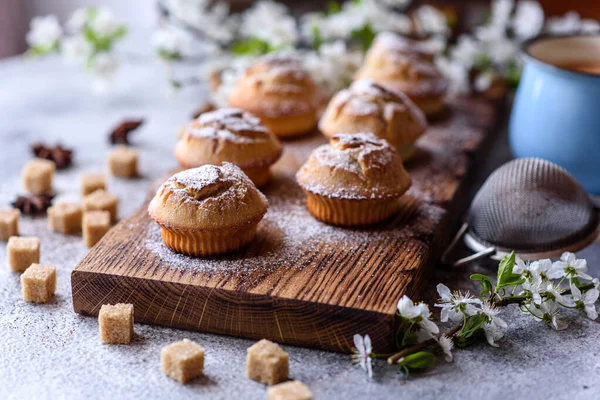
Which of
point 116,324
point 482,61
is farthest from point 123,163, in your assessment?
point 482,61

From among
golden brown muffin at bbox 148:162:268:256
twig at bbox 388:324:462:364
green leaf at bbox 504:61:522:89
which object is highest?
green leaf at bbox 504:61:522:89

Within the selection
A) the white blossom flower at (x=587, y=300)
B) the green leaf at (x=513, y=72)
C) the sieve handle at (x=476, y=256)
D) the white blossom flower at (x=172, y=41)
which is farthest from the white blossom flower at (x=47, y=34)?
the white blossom flower at (x=587, y=300)

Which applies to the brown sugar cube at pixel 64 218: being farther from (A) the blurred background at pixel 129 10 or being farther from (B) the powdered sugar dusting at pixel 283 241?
(A) the blurred background at pixel 129 10

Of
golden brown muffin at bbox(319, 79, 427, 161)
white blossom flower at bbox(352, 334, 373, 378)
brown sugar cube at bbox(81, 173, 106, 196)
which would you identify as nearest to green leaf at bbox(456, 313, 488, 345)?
white blossom flower at bbox(352, 334, 373, 378)

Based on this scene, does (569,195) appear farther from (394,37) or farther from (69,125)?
(69,125)

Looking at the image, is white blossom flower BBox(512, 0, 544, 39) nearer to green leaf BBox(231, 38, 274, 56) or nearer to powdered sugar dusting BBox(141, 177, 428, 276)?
green leaf BBox(231, 38, 274, 56)

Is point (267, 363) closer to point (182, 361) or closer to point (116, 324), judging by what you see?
point (182, 361)
